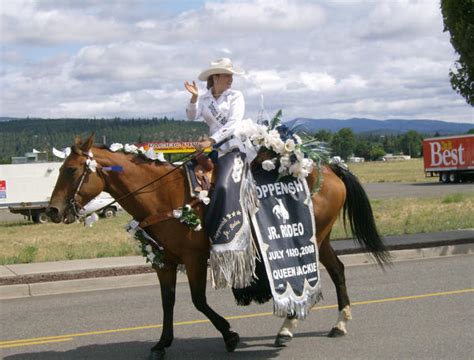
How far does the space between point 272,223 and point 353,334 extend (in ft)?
5.03

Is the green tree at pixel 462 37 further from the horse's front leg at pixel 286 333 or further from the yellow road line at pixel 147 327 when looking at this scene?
the horse's front leg at pixel 286 333

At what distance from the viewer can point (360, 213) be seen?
7.98m

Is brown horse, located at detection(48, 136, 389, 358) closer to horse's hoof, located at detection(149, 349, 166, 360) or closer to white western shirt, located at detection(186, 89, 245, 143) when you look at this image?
horse's hoof, located at detection(149, 349, 166, 360)

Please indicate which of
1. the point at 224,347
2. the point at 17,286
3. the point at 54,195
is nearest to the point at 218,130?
the point at 54,195

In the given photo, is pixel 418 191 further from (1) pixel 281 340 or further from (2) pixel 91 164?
(2) pixel 91 164

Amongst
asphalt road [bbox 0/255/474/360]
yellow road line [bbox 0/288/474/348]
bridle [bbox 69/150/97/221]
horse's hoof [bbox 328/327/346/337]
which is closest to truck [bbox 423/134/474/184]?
asphalt road [bbox 0/255/474/360]

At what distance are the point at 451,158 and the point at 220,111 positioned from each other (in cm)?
4297

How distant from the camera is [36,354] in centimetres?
680

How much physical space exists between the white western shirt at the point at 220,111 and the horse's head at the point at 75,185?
1098 mm

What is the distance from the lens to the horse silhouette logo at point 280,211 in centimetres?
682

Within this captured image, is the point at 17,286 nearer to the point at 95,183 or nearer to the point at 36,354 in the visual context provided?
the point at 36,354

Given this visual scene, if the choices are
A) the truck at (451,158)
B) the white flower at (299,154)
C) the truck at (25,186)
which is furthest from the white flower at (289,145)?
the truck at (451,158)

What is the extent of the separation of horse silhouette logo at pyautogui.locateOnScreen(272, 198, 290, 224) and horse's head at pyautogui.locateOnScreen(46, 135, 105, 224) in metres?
1.75

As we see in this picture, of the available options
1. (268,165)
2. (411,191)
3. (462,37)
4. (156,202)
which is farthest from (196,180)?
(411,191)
